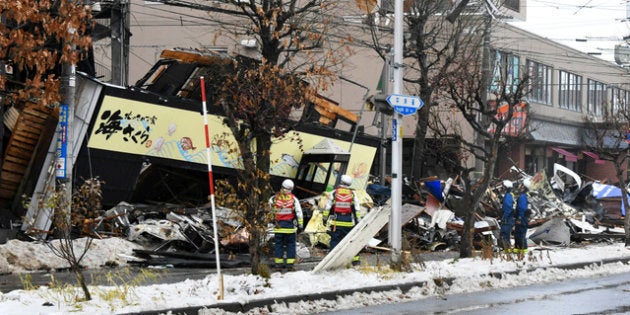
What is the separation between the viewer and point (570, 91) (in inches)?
2200

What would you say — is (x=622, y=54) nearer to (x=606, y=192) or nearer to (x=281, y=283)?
(x=606, y=192)

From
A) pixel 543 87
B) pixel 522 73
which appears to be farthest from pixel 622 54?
pixel 522 73

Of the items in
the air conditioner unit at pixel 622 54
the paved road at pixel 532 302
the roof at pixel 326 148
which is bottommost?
the paved road at pixel 532 302

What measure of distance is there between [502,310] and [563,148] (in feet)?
149

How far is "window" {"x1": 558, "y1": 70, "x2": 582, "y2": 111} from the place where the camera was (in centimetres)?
5438

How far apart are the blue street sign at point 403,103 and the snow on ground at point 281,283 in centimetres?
277

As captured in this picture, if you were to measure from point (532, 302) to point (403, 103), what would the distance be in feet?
15.7

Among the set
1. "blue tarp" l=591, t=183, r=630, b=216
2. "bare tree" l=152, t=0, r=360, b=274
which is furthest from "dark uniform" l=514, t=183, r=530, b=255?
"blue tarp" l=591, t=183, r=630, b=216

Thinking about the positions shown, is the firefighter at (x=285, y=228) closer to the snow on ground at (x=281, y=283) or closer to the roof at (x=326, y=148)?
the snow on ground at (x=281, y=283)

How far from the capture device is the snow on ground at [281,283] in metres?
11.2

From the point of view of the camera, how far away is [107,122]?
22.9 metres

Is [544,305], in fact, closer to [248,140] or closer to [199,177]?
[248,140]

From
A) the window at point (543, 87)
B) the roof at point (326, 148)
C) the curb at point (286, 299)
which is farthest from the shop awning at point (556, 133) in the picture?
the curb at point (286, 299)

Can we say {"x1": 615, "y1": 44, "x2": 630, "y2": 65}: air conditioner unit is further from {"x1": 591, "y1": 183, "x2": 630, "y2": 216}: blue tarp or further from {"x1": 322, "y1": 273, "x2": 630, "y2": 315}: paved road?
{"x1": 322, "y1": 273, "x2": 630, "y2": 315}: paved road
